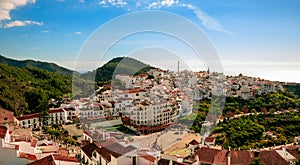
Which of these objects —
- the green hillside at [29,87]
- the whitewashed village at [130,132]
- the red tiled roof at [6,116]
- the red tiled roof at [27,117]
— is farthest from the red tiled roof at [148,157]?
the green hillside at [29,87]

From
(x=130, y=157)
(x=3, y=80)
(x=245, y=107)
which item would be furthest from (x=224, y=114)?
(x=3, y=80)

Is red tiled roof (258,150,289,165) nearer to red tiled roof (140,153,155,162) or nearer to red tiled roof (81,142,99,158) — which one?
red tiled roof (140,153,155,162)

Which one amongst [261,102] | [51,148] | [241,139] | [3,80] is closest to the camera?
[51,148]

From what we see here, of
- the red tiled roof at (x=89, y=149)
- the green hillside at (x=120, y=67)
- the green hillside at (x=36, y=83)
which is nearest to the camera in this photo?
the red tiled roof at (x=89, y=149)

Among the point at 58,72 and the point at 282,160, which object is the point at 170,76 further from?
the point at 58,72

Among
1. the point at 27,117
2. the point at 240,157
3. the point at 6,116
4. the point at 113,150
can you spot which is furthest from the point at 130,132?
the point at 6,116

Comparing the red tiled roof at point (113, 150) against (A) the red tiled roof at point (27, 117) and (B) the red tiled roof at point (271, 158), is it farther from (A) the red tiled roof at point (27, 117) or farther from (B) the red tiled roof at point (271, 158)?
(A) the red tiled roof at point (27, 117)

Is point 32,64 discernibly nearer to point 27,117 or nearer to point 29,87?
point 29,87

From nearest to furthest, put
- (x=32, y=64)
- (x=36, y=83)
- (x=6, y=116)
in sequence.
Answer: (x=6, y=116) → (x=36, y=83) → (x=32, y=64)

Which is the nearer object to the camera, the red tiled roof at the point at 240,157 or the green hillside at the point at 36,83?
the red tiled roof at the point at 240,157
